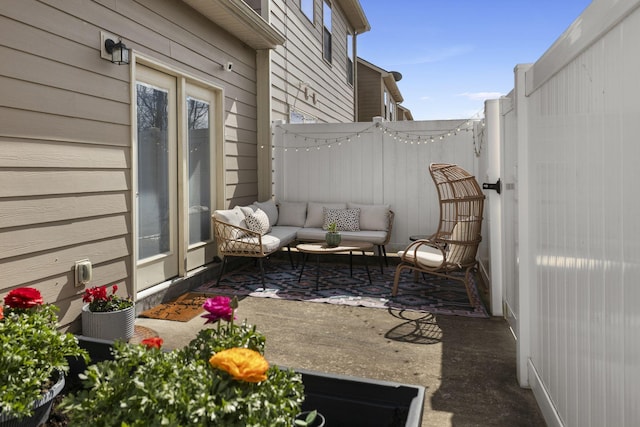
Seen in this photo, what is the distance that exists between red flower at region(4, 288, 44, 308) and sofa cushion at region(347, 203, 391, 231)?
16.3 ft

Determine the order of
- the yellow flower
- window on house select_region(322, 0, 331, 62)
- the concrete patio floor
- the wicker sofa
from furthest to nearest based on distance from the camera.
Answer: window on house select_region(322, 0, 331, 62), the wicker sofa, the concrete patio floor, the yellow flower

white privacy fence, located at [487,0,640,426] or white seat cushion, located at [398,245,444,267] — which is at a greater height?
white privacy fence, located at [487,0,640,426]

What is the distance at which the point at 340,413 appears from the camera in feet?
3.66

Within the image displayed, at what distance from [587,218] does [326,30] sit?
9.12 m

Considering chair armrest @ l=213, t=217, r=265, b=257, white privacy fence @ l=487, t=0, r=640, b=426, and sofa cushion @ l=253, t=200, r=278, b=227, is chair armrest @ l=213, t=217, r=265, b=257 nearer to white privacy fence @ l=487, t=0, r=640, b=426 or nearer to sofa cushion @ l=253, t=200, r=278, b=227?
sofa cushion @ l=253, t=200, r=278, b=227

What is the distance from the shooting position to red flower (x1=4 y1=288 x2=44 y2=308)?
153 cm

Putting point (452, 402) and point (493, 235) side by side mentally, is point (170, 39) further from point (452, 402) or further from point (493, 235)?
point (452, 402)

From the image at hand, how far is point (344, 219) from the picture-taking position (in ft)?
20.4

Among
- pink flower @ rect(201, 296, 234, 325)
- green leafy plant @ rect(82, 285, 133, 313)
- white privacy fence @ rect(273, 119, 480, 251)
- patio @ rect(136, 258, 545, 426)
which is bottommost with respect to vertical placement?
patio @ rect(136, 258, 545, 426)

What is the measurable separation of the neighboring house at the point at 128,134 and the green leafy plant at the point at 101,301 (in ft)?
0.47

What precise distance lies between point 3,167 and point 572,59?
9.60 feet

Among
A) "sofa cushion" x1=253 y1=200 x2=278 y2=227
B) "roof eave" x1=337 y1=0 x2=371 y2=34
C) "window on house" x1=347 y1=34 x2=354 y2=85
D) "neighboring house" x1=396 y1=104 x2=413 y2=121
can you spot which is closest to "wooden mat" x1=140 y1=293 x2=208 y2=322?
"sofa cushion" x1=253 y1=200 x2=278 y2=227

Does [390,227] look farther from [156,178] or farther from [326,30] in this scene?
[326,30]

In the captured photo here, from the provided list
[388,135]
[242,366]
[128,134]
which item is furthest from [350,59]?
[242,366]
